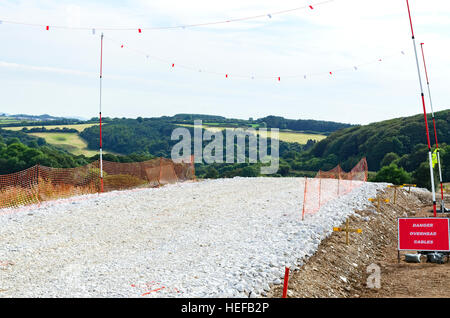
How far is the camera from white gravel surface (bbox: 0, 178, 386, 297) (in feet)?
35.3

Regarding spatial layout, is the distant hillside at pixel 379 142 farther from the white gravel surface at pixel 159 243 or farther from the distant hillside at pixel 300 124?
the white gravel surface at pixel 159 243

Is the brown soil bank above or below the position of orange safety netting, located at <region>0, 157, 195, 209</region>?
below

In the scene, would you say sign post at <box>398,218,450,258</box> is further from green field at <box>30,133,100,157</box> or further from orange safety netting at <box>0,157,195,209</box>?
green field at <box>30,133,100,157</box>

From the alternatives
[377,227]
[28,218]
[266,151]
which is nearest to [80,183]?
[28,218]

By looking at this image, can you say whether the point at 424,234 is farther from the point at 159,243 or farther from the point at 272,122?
the point at 272,122

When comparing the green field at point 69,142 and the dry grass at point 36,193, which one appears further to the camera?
the green field at point 69,142

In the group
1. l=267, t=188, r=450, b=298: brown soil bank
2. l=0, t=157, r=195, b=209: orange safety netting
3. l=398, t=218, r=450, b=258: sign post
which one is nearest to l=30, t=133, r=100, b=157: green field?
l=0, t=157, r=195, b=209: orange safety netting

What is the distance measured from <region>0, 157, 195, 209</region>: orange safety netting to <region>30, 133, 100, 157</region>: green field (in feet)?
178

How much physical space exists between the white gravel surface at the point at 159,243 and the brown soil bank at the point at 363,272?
0.46 meters

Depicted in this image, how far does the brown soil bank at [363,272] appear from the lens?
12.0 meters

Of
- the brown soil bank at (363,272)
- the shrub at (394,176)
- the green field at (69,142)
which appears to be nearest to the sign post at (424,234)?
the brown soil bank at (363,272)

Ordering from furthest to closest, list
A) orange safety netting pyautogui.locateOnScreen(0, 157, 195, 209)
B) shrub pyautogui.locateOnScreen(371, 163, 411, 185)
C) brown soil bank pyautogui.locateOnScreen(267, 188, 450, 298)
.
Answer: shrub pyautogui.locateOnScreen(371, 163, 411, 185) → orange safety netting pyautogui.locateOnScreen(0, 157, 195, 209) → brown soil bank pyautogui.locateOnScreen(267, 188, 450, 298)
